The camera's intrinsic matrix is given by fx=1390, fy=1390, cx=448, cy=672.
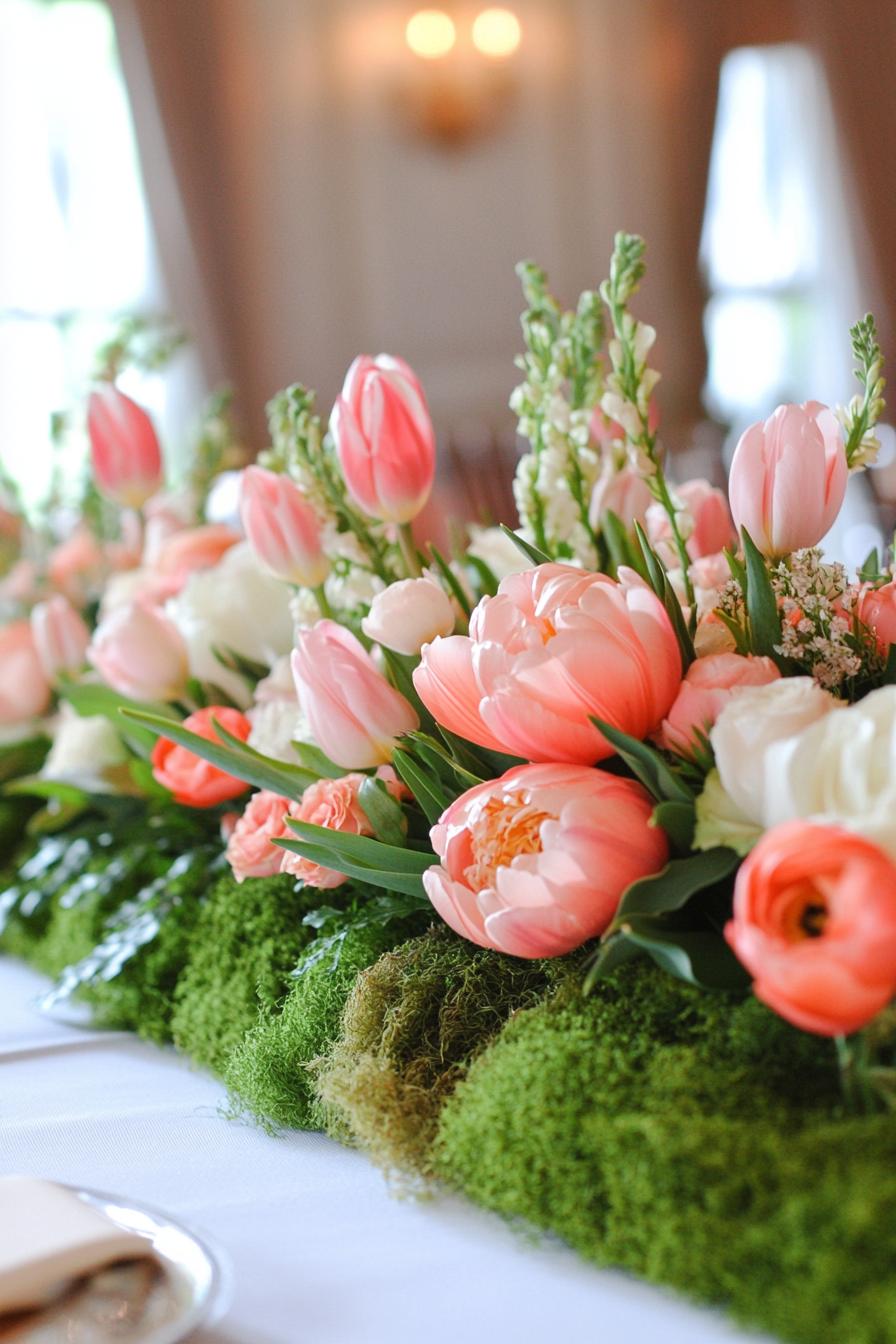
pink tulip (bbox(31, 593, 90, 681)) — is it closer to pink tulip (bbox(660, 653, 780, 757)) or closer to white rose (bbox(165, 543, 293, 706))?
white rose (bbox(165, 543, 293, 706))

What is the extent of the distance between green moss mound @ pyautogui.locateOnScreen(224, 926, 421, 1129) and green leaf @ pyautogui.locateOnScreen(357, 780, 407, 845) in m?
0.06

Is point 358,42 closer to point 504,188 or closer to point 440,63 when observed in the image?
point 440,63

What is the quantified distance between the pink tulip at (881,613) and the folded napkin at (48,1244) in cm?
41

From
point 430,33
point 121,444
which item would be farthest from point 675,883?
point 430,33

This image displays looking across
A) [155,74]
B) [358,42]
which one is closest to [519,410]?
[155,74]

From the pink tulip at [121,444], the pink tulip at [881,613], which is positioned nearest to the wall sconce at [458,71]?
the pink tulip at [121,444]

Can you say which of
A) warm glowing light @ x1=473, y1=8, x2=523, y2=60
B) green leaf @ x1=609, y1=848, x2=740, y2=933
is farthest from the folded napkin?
warm glowing light @ x1=473, y1=8, x2=523, y2=60

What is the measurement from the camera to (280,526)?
80cm

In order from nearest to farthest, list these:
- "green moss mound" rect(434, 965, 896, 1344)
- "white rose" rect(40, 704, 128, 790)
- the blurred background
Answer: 1. "green moss mound" rect(434, 965, 896, 1344)
2. "white rose" rect(40, 704, 128, 790)
3. the blurred background

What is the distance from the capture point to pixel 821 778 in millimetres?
510

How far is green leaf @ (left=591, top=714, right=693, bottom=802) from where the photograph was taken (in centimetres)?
56

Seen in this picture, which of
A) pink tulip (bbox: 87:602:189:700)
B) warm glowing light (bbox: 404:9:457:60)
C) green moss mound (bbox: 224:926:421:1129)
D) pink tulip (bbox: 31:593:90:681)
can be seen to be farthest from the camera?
warm glowing light (bbox: 404:9:457:60)

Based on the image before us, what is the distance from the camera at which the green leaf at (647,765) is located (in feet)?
1.85

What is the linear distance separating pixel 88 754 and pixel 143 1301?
0.58 m
